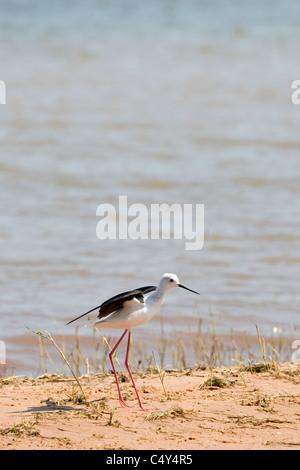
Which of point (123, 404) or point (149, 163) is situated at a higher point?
point (149, 163)

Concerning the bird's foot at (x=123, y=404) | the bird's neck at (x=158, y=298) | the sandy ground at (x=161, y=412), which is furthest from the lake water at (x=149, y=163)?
the bird's neck at (x=158, y=298)

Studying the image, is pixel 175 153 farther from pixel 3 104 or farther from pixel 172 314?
pixel 172 314

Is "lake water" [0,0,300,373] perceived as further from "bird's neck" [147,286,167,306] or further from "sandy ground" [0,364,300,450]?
"bird's neck" [147,286,167,306]

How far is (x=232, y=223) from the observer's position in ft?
38.1

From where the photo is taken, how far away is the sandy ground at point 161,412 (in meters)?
4.88

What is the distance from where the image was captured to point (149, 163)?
14547 mm

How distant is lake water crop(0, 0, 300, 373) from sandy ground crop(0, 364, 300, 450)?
1579mm

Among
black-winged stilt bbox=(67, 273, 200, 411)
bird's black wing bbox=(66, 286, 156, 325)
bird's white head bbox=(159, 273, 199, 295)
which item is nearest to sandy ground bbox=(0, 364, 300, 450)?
black-winged stilt bbox=(67, 273, 200, 411)

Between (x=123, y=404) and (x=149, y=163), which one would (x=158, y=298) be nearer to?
(x=123, y=404)

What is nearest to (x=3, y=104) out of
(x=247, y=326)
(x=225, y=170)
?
(x=225, y=170)

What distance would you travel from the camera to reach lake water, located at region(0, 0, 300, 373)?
362 inches

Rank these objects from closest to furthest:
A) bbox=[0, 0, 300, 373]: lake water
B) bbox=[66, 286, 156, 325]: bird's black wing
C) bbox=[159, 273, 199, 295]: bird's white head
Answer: bbox=[66, 286, 156, 325]: bird's black wing
bbox=[159, 273, 199, 295]: bird's white head
bbox=[0, 0, 300, 373]: lake water

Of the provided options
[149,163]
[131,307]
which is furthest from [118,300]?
[149,163]

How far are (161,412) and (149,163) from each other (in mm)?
9437
